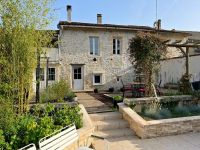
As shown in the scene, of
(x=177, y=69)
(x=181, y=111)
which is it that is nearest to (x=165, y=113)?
(x=181, y=111)

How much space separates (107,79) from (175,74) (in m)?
5.43

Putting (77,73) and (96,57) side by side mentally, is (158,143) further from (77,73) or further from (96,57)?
(96,57)

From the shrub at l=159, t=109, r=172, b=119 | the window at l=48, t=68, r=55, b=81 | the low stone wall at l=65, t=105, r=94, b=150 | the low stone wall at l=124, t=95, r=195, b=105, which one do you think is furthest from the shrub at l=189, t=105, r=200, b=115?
the window at l=48, t=68, r=55, b=81

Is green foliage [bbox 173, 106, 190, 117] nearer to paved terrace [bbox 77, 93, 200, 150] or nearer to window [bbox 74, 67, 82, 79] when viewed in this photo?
paved terrace [bbox 77, 93, 200, 150]

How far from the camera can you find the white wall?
15.1 meters

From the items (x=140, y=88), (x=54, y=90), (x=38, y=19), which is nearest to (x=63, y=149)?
(x=38, y=19)

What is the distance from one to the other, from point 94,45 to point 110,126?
12047 mm

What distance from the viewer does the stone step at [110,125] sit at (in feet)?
23.7

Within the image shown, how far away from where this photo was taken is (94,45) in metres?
18.6

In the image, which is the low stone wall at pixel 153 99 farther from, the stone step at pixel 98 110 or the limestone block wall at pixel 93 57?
the limestone block wall at pixel 93 57

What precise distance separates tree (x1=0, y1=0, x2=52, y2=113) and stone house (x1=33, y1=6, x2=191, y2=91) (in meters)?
11.1

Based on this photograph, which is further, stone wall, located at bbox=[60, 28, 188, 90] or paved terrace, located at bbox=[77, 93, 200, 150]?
stone wall, located at bbox=[60, 28, 188, 90]

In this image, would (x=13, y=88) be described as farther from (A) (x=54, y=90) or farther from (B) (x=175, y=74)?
(B) (x=175, y=74)

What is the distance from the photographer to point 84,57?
59.9 ft
